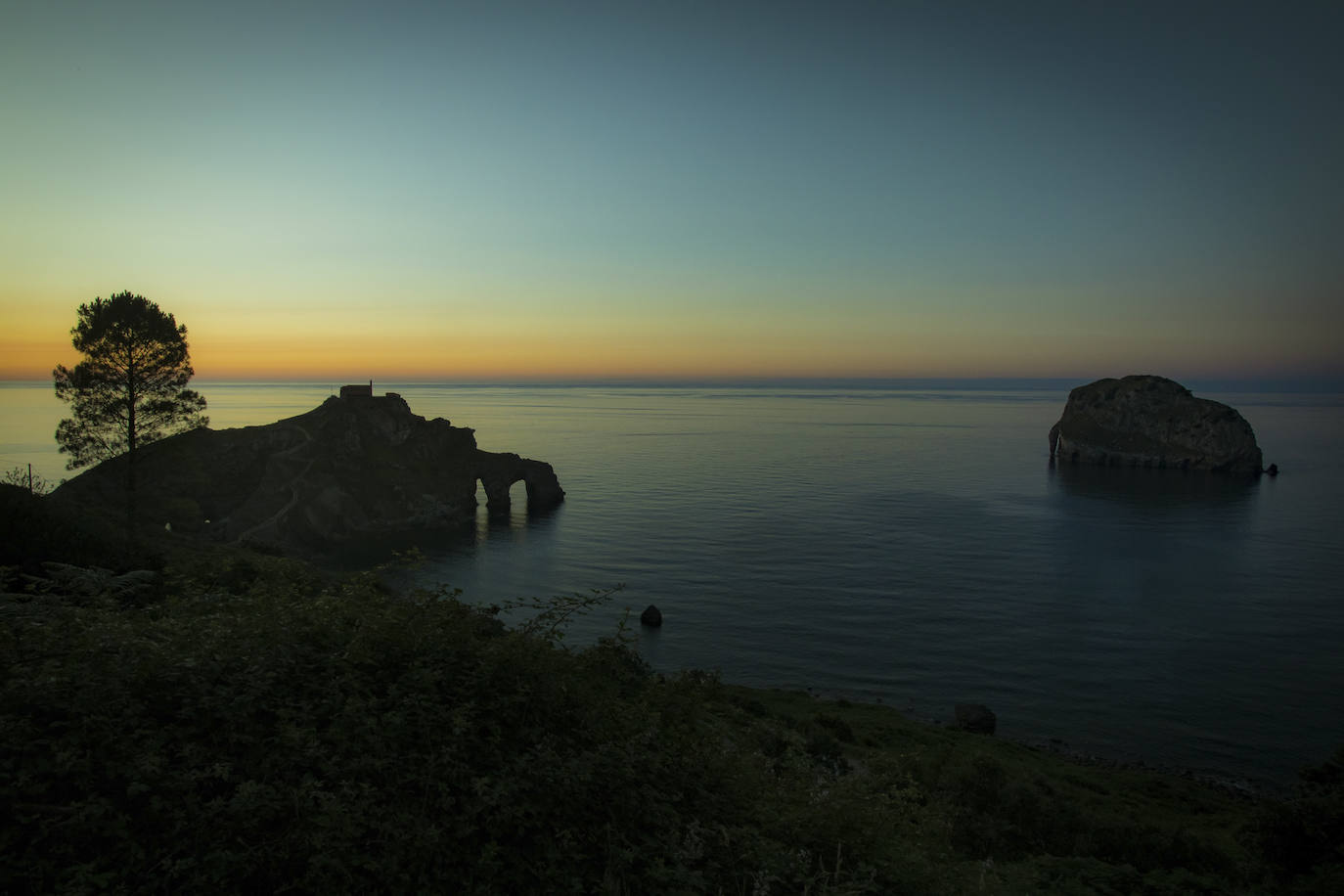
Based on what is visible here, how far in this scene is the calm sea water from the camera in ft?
135

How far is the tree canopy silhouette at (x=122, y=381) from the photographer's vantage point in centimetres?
4238

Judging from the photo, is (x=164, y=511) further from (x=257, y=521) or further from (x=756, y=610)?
(x=756, y=610)

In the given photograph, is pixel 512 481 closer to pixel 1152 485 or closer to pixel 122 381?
pixel 122 381

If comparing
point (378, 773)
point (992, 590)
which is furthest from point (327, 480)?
point (378, 773)

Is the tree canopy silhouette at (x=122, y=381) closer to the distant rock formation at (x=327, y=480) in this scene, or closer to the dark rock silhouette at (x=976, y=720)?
the distant rock formation at (x=327, y=480)

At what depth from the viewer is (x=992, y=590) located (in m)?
63.0

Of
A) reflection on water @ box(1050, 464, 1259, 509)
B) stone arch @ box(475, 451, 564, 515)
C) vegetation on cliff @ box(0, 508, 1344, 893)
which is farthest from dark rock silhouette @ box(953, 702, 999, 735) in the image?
reflection on water @ box(1050, 464, 1259, 509)

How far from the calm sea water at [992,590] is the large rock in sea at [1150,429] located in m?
28.8

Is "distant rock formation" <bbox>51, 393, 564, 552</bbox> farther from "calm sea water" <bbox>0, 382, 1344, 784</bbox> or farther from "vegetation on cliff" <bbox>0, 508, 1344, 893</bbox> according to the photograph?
"vegetation on cliff" <bbox>0, 508, 1344, 893</bbox>

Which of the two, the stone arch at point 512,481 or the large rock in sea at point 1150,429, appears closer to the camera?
the stone arch at point 512,481

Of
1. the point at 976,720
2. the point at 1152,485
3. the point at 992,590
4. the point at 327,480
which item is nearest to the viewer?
the point at 976,720

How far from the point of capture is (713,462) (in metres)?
145

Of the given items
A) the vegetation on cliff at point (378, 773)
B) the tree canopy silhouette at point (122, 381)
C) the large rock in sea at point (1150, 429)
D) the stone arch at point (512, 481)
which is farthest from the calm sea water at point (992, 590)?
the large rock in sea at point (1150, 429)

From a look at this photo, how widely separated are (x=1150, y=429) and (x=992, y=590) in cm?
13322
